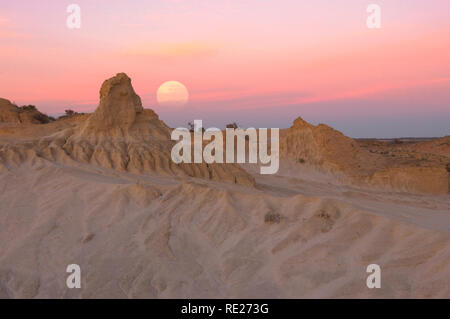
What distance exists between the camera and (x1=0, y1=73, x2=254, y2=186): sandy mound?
931cm

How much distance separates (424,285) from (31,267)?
16.0 ft

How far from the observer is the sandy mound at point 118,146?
9312 mm

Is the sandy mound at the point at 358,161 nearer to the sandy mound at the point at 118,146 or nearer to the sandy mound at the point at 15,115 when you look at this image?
the sandy mound at the point at 118,146

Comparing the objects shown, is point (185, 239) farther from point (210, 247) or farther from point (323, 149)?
point (323, 149)

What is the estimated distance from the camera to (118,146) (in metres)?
9.90

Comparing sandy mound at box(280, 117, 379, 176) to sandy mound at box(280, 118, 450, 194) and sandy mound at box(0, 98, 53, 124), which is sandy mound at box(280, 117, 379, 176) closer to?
sandy mound at box(280, 118, 450, 194)

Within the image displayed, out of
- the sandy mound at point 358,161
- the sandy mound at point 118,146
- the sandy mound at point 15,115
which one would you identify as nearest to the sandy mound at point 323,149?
the sandy mound at point 358,161

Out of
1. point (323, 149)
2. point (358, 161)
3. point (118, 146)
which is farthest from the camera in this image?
point (323, 149)

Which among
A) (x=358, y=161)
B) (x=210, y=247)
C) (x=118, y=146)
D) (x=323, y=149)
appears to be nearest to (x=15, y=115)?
(x=118, y=146)

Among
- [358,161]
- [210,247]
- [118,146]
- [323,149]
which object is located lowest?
[210,247]

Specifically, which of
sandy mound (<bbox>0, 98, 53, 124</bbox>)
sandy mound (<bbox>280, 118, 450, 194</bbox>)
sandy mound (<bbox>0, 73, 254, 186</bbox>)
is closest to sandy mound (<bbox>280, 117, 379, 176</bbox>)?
sandy mound (<bbox>280, 118, 450, 194</bbox>)

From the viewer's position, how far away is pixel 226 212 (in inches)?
229

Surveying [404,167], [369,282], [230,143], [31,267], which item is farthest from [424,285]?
[230,143]
